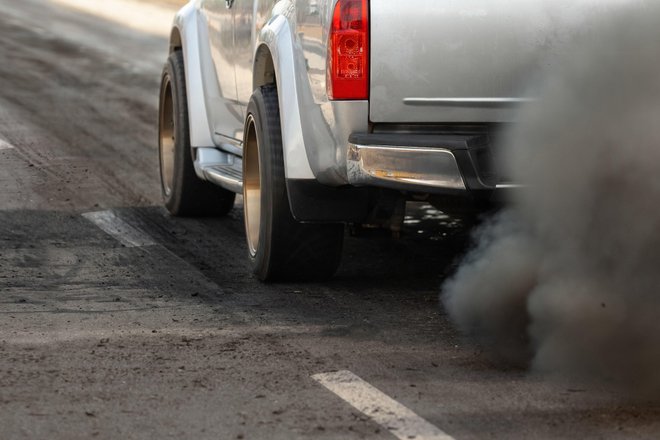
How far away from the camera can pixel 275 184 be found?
281 inches

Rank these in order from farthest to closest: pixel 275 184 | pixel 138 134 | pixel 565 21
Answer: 1. pixel 138 134
2. pixel 275 184
3. pixel 565 21

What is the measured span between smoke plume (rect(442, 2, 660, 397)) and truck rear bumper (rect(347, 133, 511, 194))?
0.37 ft

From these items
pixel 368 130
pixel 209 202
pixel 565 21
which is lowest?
pixel 209 202

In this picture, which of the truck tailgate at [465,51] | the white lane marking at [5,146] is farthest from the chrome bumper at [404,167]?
the white lane marking at [5,146]

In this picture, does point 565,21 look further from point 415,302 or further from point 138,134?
point 138,134

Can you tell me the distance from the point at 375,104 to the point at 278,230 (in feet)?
3.87

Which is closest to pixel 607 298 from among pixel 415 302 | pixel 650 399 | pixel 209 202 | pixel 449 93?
pixel 650 399

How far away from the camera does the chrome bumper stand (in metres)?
6.06

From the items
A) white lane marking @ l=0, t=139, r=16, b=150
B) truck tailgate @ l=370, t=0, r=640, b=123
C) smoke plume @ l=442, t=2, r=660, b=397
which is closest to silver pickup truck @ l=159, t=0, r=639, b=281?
truck tailgate @ l=370, t=0, r=640, b=123

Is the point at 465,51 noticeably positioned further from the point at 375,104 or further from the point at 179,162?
the point at 179,162

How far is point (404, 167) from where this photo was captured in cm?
615

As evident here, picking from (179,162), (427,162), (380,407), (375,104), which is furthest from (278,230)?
(179,162)

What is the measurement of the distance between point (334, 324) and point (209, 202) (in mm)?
3558

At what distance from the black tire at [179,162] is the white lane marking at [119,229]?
1.46 ft
